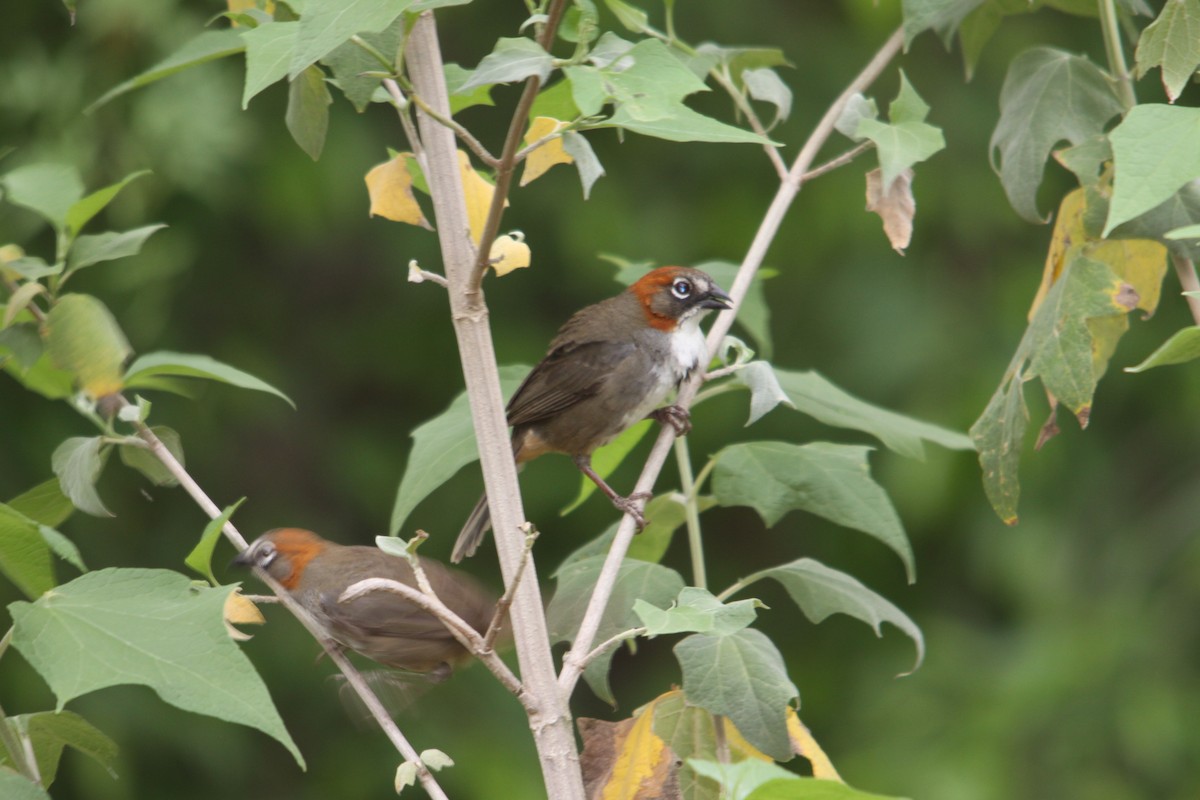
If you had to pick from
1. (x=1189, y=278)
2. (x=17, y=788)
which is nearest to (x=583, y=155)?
(x=1189, y=278)

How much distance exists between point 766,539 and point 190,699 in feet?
16.9

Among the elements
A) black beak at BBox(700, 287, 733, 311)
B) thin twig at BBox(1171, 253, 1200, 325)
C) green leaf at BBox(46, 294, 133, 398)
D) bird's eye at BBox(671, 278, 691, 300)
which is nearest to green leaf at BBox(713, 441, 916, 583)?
thin twig at BBox(1171, 253, 1200, 325)

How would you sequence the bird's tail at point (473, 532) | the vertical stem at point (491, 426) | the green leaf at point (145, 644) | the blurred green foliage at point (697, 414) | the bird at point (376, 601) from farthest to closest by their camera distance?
the blurred green foliage at point (697, 414) < the bird's tail at point (473, 532) < the bird at point (376, 601) < the vertical stem at point (491, 426) < the green leaf at point (145, 644)

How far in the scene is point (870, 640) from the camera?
18.9ft

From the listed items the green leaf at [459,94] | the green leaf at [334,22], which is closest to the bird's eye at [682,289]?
the green leaf at [459,94]

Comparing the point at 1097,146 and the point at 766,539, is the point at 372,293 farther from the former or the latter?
the point at 1097,146

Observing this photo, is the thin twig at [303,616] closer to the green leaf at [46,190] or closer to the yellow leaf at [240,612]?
the yellow leaf at [240,612]

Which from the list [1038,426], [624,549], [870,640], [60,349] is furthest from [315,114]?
[870,640]

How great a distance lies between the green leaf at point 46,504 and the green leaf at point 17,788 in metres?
0.42

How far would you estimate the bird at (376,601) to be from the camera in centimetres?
236

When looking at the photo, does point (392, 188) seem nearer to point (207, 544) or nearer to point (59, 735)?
point (207, 544)

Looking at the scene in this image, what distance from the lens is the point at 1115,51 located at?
6.29 ft

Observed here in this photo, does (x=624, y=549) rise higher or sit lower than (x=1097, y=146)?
lower

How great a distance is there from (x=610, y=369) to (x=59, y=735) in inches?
67.8
